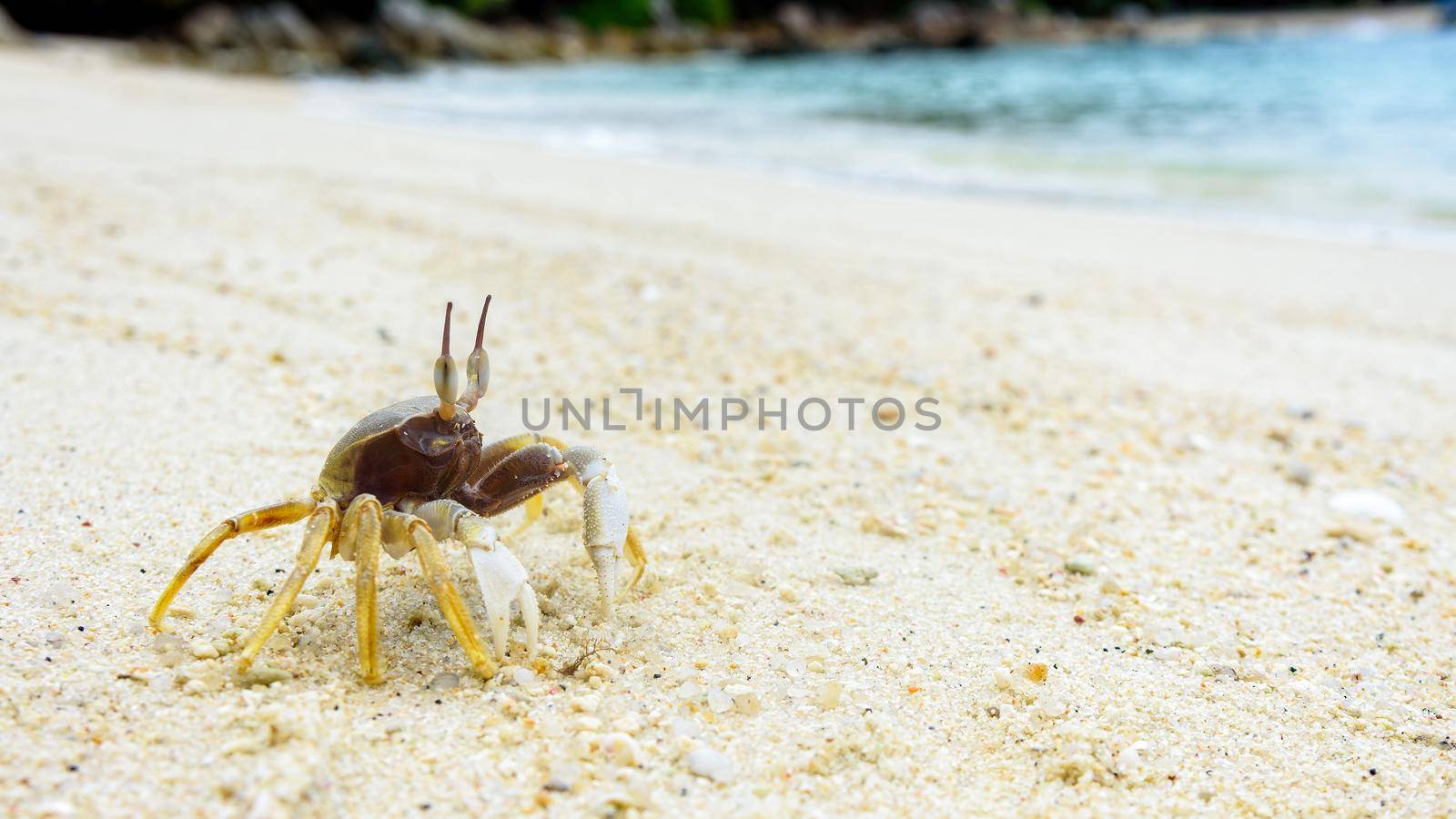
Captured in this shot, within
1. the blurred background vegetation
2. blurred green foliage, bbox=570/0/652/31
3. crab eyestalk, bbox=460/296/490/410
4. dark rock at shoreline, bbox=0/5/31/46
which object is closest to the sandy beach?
crab eyestalk, bbox=460/296/490/410

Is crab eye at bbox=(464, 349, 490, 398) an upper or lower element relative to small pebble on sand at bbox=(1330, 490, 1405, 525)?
upper

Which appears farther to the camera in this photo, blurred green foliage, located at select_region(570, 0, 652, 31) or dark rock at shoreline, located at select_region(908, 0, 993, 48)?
dark rock at shoreline, located at select_region(908, 0, 993, 48)

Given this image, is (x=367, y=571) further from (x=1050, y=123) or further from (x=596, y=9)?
(x=596, y=9)

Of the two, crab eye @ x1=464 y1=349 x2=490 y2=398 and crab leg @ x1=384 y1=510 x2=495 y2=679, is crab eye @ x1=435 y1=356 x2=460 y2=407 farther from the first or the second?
crab leg @ x1=384 y1=510 x2=495 y2=679

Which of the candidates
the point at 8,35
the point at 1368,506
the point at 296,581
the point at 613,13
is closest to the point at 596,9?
the point at 613,13

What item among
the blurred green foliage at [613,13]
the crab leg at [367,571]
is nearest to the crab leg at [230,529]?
the crab leg at [367,571]

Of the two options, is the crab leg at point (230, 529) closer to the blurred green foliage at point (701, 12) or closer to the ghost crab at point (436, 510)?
the ghost crab at point (436, 510)

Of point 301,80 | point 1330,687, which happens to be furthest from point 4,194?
point 301,80

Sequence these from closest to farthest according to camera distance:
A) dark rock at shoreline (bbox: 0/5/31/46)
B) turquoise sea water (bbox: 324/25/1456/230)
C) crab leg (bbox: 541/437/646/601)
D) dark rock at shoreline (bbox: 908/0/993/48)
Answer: crab leg (bbox: 541/437/646/601)
turquoise sea water (bbox: 324/25/1456/230)
dark rock at shoreline (bbox: 0/5/31/46)
dark rock at shoreline (bbox: 908/0/993/48)
